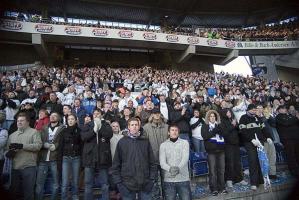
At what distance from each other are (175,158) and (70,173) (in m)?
1.82

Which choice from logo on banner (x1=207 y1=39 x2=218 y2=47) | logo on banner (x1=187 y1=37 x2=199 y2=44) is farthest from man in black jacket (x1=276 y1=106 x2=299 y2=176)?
logo on banner (x1=207 y1=39 x2=218 y2=47)

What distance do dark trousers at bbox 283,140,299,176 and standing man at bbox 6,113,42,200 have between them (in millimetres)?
5236

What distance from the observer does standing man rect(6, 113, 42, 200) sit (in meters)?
3.92

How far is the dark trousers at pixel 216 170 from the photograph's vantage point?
4.98 m

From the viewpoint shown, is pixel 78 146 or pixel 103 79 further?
pixel 103 79

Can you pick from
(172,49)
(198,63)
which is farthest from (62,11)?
(198,63)

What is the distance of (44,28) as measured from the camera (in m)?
19.4

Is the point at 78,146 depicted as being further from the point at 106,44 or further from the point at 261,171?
the point at 106,44

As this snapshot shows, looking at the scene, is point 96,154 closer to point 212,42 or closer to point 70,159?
point 70,159

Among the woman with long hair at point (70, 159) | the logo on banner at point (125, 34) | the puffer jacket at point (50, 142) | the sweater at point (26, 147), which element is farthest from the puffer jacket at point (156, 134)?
the logo on banner at point (125, 34)

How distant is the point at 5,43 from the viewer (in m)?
20.7

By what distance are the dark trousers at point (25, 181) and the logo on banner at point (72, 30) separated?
57.9ft

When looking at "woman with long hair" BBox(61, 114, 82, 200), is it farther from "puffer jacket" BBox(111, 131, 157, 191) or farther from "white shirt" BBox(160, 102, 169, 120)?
"white shirt" BBox(160, 102, 169, 120)

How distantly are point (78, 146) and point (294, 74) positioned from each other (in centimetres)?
2764
